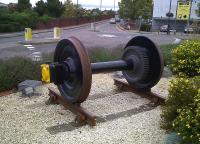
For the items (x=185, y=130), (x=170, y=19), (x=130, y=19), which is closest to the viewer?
(x=185, y=130)

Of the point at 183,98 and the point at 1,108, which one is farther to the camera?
the point at 1,108

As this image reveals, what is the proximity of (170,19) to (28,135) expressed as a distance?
56.1 m

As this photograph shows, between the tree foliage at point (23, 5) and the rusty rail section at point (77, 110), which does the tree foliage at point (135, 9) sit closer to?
the tree foliage at point (23, 5)

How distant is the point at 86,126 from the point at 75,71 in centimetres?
98

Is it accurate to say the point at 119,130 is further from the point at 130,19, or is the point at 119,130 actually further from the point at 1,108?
the point at 130,19

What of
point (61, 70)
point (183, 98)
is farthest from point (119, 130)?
point (61, 70)

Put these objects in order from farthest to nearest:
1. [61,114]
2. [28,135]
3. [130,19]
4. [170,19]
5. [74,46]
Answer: [130,19]
[170,19]
[61,114]
[74,46]
[28,135]

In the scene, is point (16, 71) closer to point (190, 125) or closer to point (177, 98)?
point (177, 98)

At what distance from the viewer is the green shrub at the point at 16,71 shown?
7.96 meters

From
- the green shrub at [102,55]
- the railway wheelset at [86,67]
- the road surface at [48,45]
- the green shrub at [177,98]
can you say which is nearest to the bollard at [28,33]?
the road surface at [48,45]

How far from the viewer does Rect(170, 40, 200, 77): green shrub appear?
31.1 ft

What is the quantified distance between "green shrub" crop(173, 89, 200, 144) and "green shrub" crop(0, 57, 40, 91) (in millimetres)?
4236

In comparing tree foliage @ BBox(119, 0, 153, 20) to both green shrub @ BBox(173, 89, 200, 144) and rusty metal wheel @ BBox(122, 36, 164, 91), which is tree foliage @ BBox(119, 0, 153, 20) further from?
green shrub @ BBox(173, 89, 200, 144)

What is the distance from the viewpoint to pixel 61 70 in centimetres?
653
